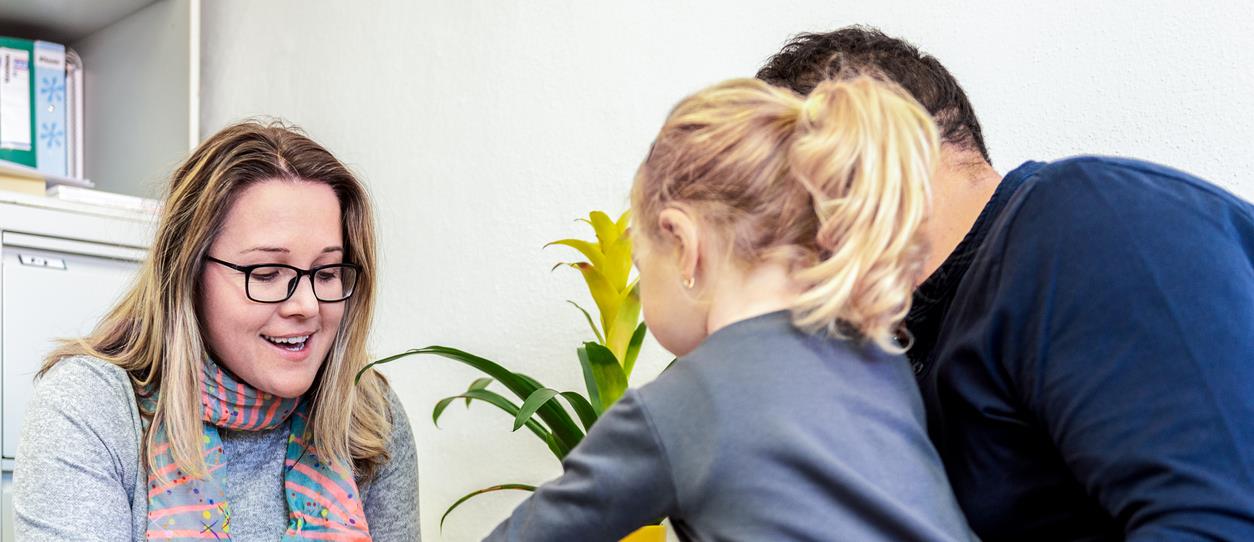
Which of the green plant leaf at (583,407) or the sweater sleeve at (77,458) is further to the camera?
the green plant leaf at (583,407)

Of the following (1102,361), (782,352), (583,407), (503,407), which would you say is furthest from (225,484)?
(1102,361)

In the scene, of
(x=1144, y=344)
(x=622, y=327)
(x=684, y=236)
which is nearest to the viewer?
(x=1144, y=344)

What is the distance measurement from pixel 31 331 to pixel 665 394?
1579 millimetres

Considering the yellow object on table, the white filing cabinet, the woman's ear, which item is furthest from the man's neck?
the white filing cabinet

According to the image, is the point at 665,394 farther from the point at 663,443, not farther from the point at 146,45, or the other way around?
the point at 146,45

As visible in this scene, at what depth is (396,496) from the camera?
1.54m

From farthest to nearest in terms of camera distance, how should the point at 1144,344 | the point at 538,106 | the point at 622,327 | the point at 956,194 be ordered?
the point at 538,106
the point at 622,327
the point at 956,194
the point at 1144,344

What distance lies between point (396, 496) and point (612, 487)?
2.64 ft

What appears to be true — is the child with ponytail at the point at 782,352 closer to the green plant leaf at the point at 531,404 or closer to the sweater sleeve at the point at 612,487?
the sweater sleeve at the point at 612,487

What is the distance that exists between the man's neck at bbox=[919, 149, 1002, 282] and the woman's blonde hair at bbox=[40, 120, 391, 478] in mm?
803

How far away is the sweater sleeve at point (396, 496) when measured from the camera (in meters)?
1.53

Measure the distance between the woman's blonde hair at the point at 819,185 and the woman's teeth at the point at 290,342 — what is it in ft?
2.15

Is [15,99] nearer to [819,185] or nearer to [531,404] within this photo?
[531,404]

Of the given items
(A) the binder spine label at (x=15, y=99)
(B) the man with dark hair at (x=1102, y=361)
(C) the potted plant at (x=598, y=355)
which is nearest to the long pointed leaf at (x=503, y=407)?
(C) the potted plant at (x=598, y=355)
